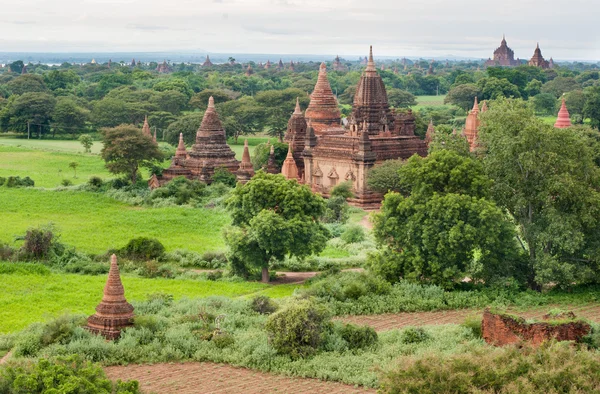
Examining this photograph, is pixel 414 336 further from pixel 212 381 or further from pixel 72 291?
pixel 72 291

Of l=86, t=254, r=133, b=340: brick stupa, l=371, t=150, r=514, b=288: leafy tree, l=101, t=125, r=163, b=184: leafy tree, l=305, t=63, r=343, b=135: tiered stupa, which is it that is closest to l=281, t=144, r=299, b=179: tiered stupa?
l=305, t=63, r=343, b=135: tiered stupa

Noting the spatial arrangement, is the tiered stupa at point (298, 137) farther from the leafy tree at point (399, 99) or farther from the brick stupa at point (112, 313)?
the leafy tree at point (399, 99)

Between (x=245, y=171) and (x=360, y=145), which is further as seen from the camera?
(x=245, y=171)

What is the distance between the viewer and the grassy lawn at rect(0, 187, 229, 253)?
4141 cm

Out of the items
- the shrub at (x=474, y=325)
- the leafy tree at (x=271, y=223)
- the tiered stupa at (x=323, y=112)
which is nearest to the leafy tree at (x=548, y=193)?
the shrub at (x=474, y=325)

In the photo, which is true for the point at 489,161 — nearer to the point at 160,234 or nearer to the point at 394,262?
the point at 394,262

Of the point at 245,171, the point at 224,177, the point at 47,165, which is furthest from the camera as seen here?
the point at 47,165

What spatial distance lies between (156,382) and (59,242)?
15.9 m

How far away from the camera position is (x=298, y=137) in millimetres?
59656

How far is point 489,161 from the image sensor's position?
33.8 meters

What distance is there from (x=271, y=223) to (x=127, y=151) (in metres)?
23.6

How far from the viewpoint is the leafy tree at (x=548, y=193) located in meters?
32.2

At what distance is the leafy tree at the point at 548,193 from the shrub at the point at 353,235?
29.3ft

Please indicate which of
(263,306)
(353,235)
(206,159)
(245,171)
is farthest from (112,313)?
(206,159)
